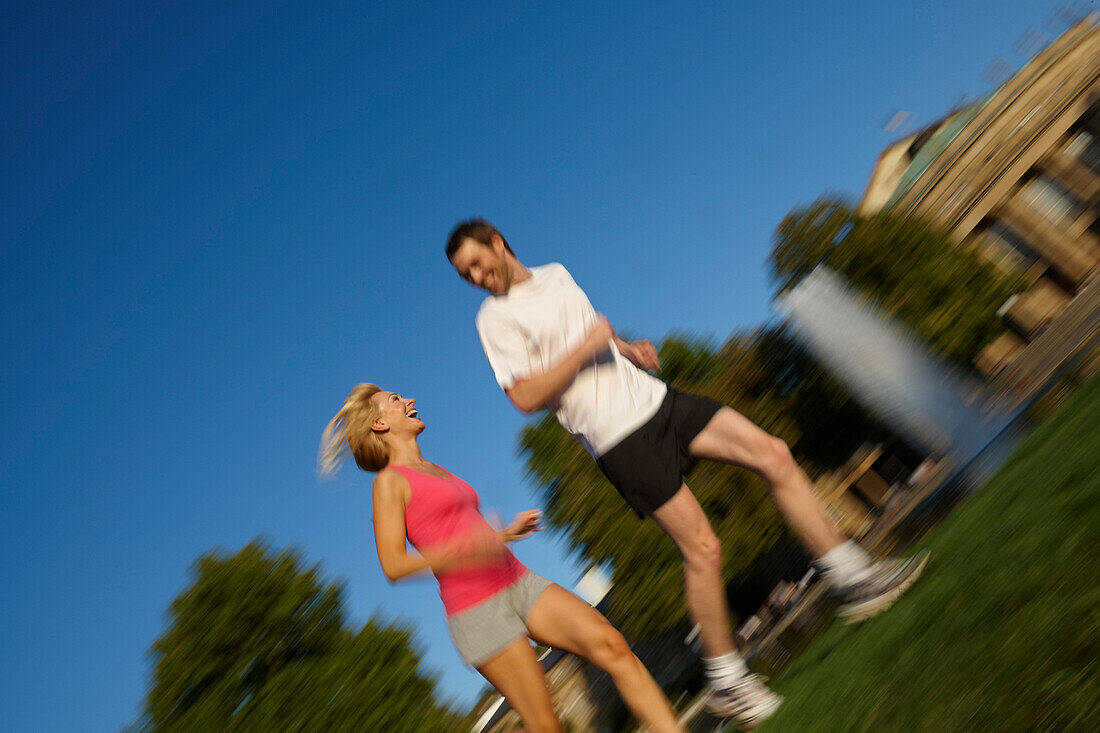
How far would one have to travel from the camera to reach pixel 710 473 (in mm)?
23641

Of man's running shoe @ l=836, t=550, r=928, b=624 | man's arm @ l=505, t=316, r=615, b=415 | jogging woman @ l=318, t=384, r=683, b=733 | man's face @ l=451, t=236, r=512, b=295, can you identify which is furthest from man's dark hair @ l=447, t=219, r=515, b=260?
man's running shoe @ l=836, t=550, r=928, b=624

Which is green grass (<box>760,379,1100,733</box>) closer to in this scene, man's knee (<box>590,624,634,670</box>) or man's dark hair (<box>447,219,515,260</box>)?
man's knee (<box>590,624,634,670</box>)

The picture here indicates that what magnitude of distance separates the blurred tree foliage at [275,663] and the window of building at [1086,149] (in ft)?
104

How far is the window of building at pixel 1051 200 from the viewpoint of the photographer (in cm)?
3419

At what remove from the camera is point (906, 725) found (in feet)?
7.68

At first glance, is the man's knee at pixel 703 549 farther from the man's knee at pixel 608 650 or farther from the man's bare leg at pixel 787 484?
the man's knee at pixel 608 650

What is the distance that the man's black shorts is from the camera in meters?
3.63

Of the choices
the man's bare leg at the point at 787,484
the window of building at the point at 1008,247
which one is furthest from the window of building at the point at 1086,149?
the man's bare leg at the point at 787,484

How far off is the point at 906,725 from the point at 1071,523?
1145 millimetres

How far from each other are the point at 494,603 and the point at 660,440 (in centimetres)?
100

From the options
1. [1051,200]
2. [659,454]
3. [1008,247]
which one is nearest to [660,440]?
[659,454]

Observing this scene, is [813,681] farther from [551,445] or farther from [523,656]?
[551,445]

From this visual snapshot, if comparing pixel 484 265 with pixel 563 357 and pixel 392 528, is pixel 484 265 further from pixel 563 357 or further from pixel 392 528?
pixel 392 528

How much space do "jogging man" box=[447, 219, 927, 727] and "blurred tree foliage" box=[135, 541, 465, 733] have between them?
2210 centimetres
